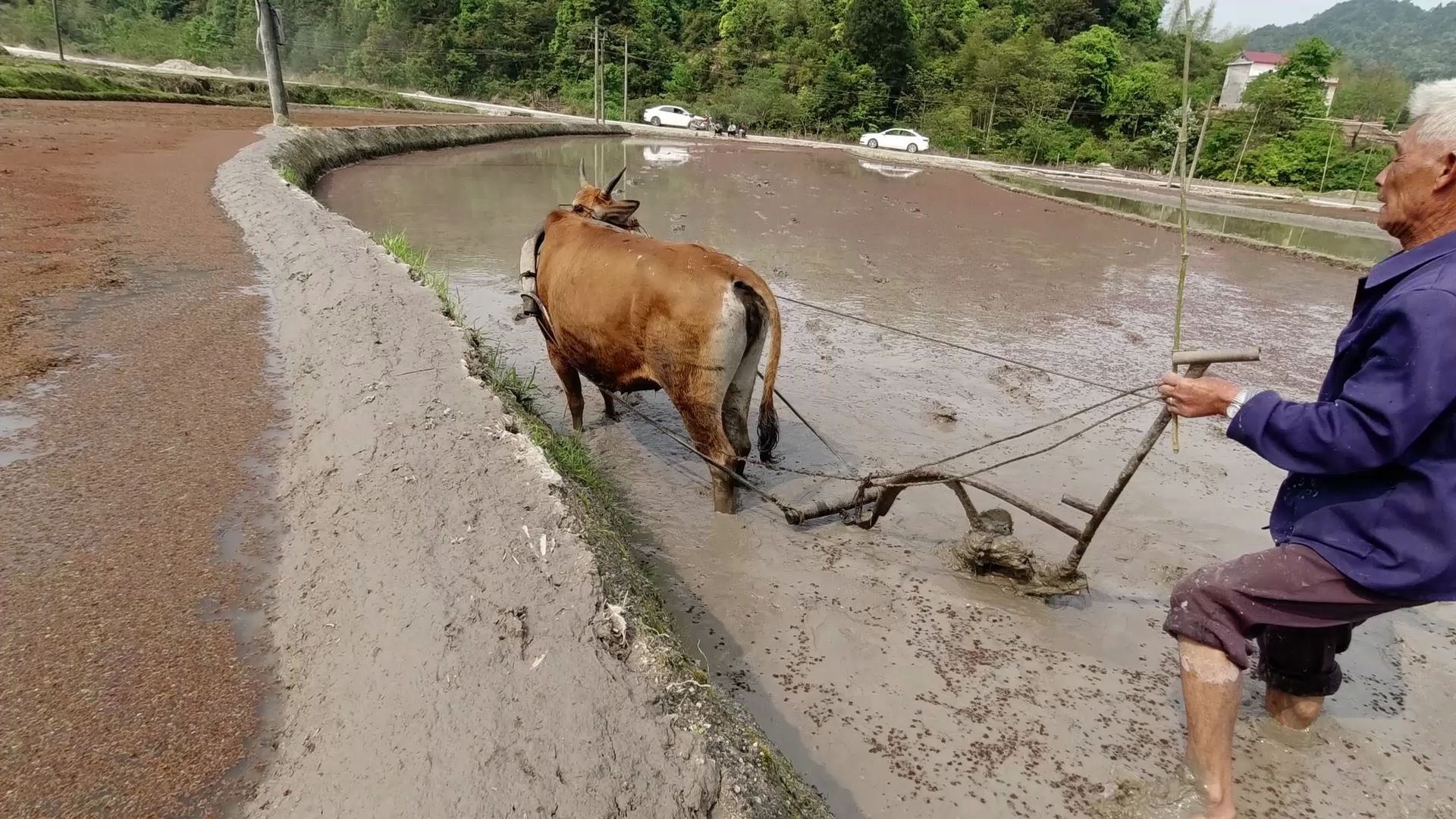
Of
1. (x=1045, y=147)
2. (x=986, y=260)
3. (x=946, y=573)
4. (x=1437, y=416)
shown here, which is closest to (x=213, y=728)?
(x=946, y=573)

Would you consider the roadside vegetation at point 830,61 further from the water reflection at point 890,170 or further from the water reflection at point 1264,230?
the water reflection at point 1264,230

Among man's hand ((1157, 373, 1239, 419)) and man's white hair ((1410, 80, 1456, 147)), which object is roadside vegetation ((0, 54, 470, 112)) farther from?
man's white hair ((1410, 80, 1456, 147))

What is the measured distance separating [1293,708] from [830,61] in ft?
153

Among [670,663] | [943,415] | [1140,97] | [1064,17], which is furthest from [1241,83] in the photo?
[670,663]

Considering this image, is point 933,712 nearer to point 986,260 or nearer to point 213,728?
point 213,728

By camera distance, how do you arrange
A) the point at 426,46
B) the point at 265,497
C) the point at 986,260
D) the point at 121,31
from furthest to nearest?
the point at 121,31 < the point at 426,46 < the point at 986,260 < the point at 265,497

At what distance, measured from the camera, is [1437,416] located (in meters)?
1.65

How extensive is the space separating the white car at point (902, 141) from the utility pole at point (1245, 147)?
12274 mm

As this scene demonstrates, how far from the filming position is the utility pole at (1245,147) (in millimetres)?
28266

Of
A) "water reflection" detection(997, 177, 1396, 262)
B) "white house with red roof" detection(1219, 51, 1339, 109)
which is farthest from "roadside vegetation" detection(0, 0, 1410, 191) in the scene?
"water reflection" detection(997, 177, 1396, 262)

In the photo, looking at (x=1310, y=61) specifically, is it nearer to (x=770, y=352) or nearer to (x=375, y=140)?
(x=375, y=140)

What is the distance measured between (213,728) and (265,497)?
1380 mm

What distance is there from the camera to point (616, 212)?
4.73 meters

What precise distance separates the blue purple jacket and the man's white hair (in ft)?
0.73
